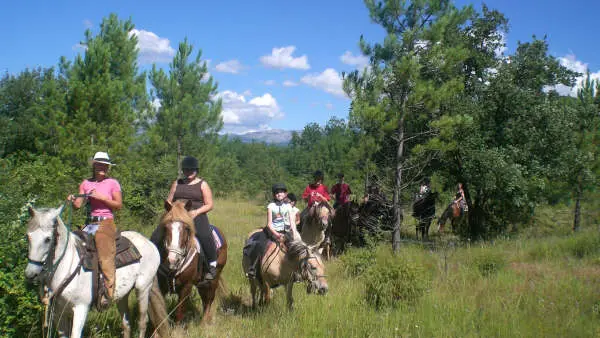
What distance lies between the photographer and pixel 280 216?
6.38 meters

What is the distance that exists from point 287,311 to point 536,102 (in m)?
8.27

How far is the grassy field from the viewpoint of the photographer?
4.88 m

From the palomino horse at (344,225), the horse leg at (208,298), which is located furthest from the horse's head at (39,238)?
the palomino horse at (344,225)

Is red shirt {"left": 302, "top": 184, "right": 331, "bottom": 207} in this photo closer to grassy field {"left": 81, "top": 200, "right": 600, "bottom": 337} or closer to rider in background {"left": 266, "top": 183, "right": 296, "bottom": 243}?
grassy field {"left": 81, "top": 200, "right": 600, "bottom": 337}

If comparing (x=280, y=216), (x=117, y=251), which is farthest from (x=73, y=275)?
(x=280, y=216)

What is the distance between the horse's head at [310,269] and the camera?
4.82 meters

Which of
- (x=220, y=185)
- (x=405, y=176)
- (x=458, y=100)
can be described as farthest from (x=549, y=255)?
(x=220, y=185)

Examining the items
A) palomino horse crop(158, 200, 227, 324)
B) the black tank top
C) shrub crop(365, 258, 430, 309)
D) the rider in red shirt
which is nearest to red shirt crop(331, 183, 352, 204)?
the rider in red shirt

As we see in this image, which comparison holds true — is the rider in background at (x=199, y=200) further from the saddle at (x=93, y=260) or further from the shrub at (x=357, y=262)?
the shrub at (x=357, y=262)

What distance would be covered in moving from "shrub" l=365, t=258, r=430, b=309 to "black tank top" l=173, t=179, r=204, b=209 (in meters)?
2.83

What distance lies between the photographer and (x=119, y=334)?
500 centimetres

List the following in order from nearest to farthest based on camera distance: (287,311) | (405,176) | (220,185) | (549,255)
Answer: (287,311), (549,255), (405,176), (220,185)

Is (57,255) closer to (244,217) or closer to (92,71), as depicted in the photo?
(92,71)

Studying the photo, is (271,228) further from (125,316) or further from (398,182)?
(398,182)
